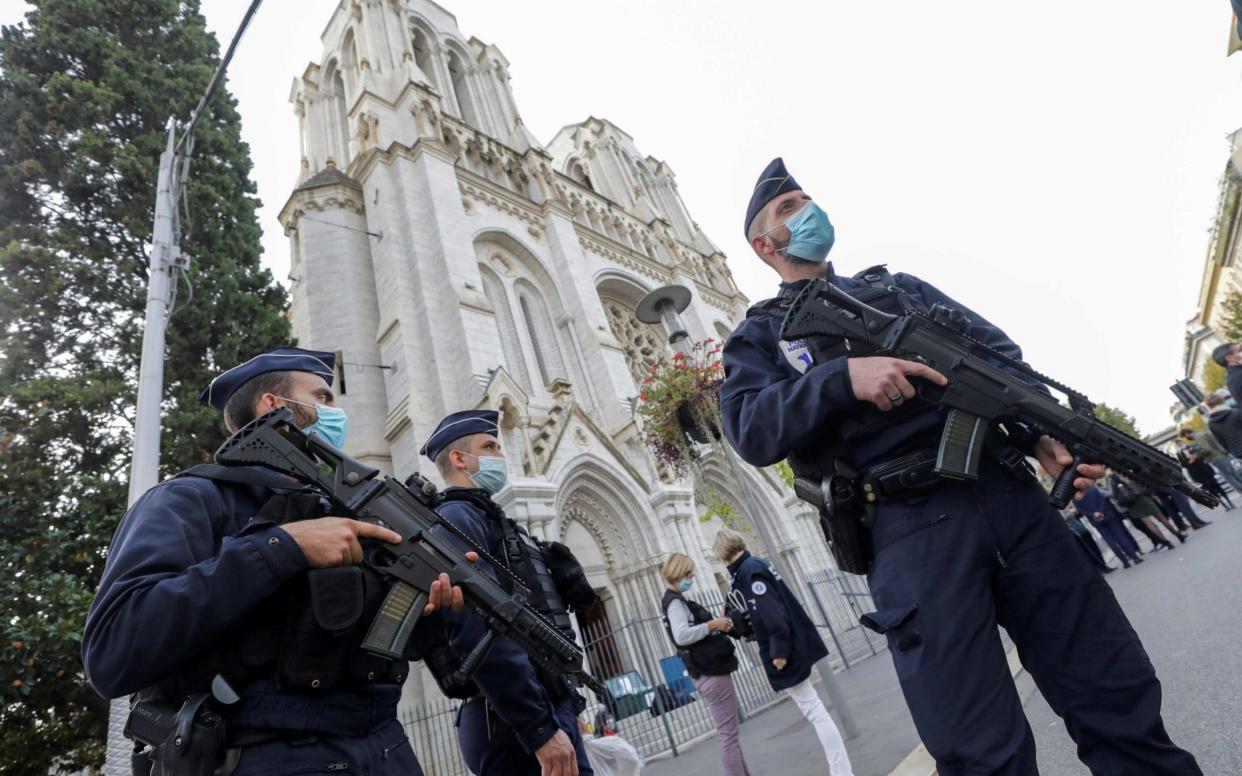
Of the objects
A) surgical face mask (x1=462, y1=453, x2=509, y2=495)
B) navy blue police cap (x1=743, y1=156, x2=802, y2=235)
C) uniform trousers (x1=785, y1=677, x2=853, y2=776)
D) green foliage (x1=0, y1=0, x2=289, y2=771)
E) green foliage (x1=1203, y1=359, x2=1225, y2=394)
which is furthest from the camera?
green foliage (x1=1203, y1=359, x2=1225, y2=394)

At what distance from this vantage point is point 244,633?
5.17 ft

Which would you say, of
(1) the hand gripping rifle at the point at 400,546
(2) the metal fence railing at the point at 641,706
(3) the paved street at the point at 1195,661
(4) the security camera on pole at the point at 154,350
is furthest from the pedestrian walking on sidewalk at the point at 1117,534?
(4) the security camera on pole at the point at 154,350

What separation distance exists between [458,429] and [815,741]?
14.5ft

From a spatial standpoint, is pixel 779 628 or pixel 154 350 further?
pixel 154 350

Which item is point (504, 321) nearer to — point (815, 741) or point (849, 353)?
point (815, 741)

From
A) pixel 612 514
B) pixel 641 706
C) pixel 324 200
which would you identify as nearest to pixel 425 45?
pixel 324 200

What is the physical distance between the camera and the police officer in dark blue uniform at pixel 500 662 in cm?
232

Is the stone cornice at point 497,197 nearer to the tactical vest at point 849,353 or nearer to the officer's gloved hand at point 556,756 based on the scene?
the tactical vest at point 849,353

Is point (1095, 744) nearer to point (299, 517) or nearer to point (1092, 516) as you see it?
point (299, 517)

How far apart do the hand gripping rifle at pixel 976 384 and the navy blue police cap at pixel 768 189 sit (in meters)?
0.80

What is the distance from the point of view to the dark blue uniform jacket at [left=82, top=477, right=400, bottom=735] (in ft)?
4.47

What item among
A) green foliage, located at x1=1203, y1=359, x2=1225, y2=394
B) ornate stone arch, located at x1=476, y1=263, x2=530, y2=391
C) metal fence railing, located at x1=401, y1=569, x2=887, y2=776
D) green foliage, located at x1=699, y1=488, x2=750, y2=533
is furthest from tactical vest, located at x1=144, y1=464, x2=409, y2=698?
green foliage, located at x1=1203, y1=359, x2=1225, y2=394

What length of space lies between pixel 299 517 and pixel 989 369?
2344 mm

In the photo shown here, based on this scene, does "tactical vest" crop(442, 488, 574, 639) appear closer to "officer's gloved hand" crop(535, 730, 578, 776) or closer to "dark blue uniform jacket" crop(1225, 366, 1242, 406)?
"officer's gloved hand" crop(535, 730, 578, 776)
